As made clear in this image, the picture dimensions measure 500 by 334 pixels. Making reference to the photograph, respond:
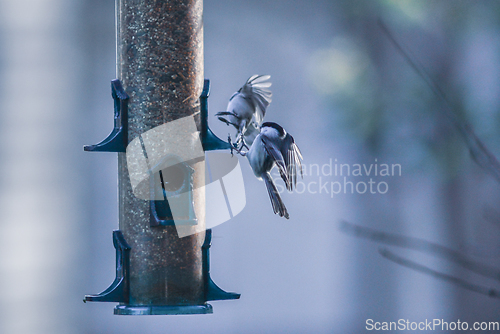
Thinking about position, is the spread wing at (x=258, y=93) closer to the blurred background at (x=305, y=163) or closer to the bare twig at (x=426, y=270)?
the blurred background at (x=305, y=163)

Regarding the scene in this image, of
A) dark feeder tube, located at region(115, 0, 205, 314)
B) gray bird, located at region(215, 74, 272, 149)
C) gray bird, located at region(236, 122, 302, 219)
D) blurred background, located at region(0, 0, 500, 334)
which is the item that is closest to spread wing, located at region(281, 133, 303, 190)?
gray bird, located at region(236, 122, 302, 219)

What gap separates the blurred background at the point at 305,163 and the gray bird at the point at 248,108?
6.92ft

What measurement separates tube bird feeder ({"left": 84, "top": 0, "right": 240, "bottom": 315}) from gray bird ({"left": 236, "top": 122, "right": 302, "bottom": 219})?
0.21 metres

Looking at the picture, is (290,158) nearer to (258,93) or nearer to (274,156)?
(274,156)

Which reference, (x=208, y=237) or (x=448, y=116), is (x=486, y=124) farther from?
(x=208, y=237)

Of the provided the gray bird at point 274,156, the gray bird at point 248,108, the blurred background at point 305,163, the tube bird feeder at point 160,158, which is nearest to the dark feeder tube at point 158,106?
the tube bird feeder at point 160,158

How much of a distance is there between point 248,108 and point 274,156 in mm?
388

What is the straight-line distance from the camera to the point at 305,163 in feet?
15.1

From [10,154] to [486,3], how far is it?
4.27m

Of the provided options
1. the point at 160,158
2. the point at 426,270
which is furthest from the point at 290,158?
the point at 426,270

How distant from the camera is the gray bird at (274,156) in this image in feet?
6.27

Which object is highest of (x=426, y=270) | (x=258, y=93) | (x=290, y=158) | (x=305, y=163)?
(x=258, y=93)

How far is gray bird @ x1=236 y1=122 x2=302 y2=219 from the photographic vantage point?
6.27ft

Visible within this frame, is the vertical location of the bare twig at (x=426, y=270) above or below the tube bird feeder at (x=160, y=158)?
below
